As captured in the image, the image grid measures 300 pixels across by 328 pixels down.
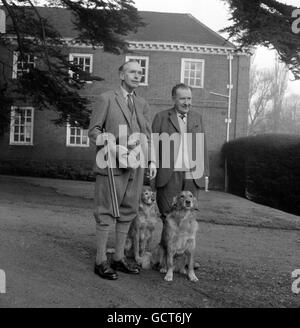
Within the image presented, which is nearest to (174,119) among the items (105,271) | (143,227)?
(143,227)

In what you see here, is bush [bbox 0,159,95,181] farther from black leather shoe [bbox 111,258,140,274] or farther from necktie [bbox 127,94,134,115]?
necktie [bbox 127,94,134,115]

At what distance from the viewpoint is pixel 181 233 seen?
17.6 feet

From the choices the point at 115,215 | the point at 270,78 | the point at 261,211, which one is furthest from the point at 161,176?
the point at 270,78

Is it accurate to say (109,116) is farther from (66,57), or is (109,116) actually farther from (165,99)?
(165,99)

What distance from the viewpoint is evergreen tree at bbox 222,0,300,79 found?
958 centimetres

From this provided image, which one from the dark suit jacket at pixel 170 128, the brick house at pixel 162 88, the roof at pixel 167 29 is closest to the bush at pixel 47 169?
the brick house at pixel 162 88

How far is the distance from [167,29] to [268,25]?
63.8 ft

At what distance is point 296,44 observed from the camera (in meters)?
9.71

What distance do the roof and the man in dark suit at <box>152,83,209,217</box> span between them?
2100 cm

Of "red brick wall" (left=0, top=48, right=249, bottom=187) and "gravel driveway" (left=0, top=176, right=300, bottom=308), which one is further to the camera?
"red brick wall" (left=0, top=48, right=249, bottom=187)

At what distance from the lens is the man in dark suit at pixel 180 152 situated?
558 cm

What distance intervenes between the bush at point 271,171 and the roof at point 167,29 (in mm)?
8112

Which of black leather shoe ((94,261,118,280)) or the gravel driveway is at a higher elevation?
black leather shoe ((94,261,118,280))

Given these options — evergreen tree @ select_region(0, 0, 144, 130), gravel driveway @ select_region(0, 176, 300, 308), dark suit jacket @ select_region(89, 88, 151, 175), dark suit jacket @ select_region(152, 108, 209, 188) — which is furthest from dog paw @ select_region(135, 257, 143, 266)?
evergreen tree @ select_region(0, 0, 144, 130)
